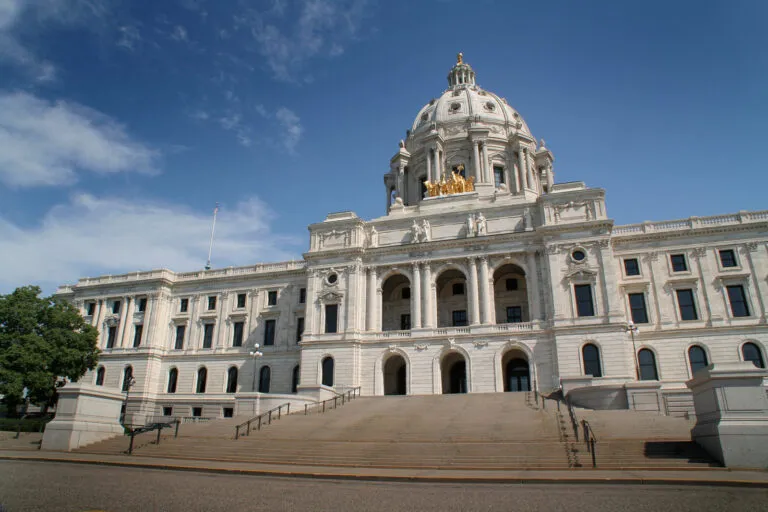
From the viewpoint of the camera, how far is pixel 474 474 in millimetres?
16672

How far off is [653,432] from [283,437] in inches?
660

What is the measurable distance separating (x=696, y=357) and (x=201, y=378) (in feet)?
145

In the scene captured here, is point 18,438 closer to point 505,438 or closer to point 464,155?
point 505,438

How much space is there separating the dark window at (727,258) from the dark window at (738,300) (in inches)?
69.4

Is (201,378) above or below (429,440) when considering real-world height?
above

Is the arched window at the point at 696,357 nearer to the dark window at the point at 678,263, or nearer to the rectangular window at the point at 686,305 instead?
the rectangular window at the point at 686,305

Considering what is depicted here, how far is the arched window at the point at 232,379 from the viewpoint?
52531mm

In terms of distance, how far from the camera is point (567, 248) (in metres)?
42.0

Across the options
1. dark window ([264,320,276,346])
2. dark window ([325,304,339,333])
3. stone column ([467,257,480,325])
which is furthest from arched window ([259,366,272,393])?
stone column ([467,257,480,325])

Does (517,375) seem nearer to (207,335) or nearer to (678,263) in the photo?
(678,263)

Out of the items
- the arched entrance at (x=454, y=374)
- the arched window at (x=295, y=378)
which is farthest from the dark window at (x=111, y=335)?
the arched entrance at (x=454, y=374)

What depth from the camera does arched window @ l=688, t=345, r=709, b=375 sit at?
40.4 m

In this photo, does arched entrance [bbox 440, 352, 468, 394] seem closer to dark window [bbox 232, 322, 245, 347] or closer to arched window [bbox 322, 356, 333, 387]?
arched window [bbox 322, 356, 333, 387]

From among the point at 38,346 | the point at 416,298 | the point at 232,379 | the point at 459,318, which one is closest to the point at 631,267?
the point at 459,318
